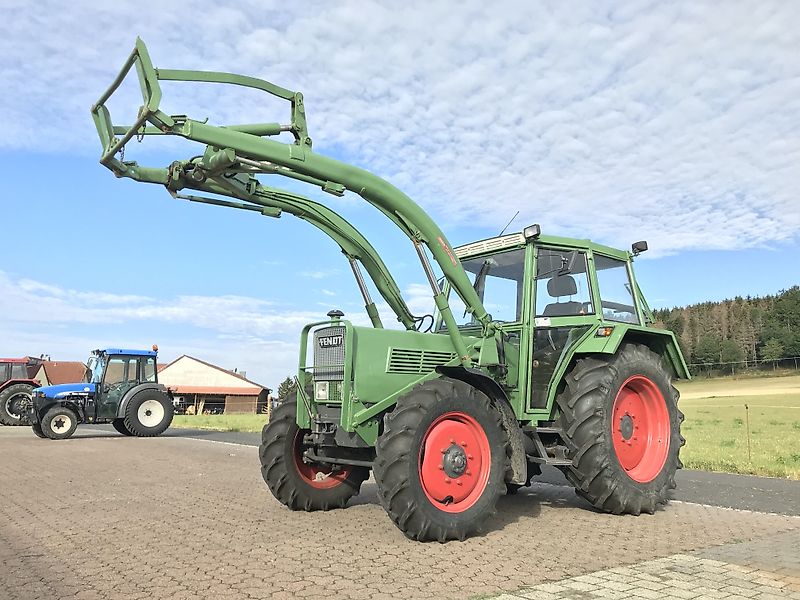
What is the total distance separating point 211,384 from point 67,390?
1843 inches

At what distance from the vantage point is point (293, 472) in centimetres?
668

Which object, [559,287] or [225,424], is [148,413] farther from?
[559,287]

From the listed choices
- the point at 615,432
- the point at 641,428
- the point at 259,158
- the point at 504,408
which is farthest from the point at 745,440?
the point at 259,158

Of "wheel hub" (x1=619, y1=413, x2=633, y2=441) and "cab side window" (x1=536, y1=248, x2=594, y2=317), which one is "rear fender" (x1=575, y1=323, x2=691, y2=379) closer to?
"cab side window" (x1=536, y1=248, x2=594, y2=317)

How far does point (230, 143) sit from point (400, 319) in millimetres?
2767

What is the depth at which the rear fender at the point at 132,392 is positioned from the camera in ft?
60.3

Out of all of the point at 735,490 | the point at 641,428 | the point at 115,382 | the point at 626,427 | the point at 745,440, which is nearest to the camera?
the point at 626,427

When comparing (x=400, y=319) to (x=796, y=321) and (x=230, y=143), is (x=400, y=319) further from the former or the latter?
(x=796, y=321)

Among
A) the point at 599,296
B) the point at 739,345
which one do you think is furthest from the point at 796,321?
the point at 599,296

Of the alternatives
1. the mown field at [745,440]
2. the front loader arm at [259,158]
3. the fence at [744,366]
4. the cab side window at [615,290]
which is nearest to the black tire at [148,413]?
the mown field at [745,440]

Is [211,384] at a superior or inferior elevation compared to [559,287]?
inferior

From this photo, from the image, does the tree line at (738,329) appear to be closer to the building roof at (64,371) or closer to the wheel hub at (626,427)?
the building roof at (64,371)

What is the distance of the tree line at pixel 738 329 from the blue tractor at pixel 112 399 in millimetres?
60573

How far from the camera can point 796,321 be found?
79000mm
